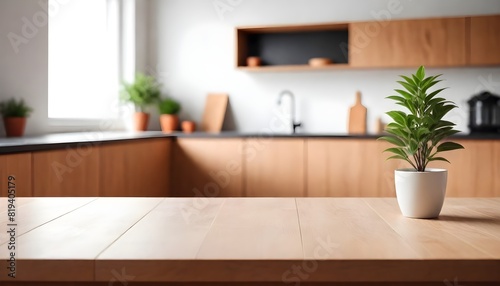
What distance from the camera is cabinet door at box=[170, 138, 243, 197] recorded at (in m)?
4.19

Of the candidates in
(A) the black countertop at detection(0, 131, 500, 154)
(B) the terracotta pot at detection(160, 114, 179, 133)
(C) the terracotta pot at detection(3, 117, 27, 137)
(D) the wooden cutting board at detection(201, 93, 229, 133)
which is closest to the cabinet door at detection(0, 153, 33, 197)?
(A) the black countertop at detection(0, 131, 500, 154)

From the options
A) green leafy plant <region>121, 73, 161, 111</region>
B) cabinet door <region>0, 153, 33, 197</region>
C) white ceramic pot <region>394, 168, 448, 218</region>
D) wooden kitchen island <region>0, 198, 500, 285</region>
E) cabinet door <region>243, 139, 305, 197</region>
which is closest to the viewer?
wooden kitchen island <region>0, 198, 500, 285</region>

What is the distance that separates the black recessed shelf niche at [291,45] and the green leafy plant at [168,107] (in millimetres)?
676

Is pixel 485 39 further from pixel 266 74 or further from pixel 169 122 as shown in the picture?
pixel 169 122

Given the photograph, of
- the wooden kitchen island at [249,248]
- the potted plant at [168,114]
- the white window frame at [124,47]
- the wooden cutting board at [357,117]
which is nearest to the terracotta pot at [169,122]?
the potted plant at [168,114]

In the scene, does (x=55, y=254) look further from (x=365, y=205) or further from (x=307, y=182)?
(x=307, y=182)

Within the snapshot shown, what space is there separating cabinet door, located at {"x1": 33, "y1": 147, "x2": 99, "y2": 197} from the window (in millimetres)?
986

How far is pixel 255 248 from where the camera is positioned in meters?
0.85

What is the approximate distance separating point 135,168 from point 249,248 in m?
2.78

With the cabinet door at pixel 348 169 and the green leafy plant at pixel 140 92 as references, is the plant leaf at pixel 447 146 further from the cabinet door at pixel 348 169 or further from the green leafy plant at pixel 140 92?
the green leafy plant at pixel 140 92

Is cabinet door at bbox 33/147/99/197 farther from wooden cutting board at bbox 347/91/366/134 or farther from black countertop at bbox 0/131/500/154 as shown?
wooden cutting board at bbox 347/91/366/134

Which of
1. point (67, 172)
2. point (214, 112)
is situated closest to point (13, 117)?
point (67, 172)

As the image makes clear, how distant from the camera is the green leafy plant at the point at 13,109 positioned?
9.93ft

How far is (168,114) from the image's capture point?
477cm
